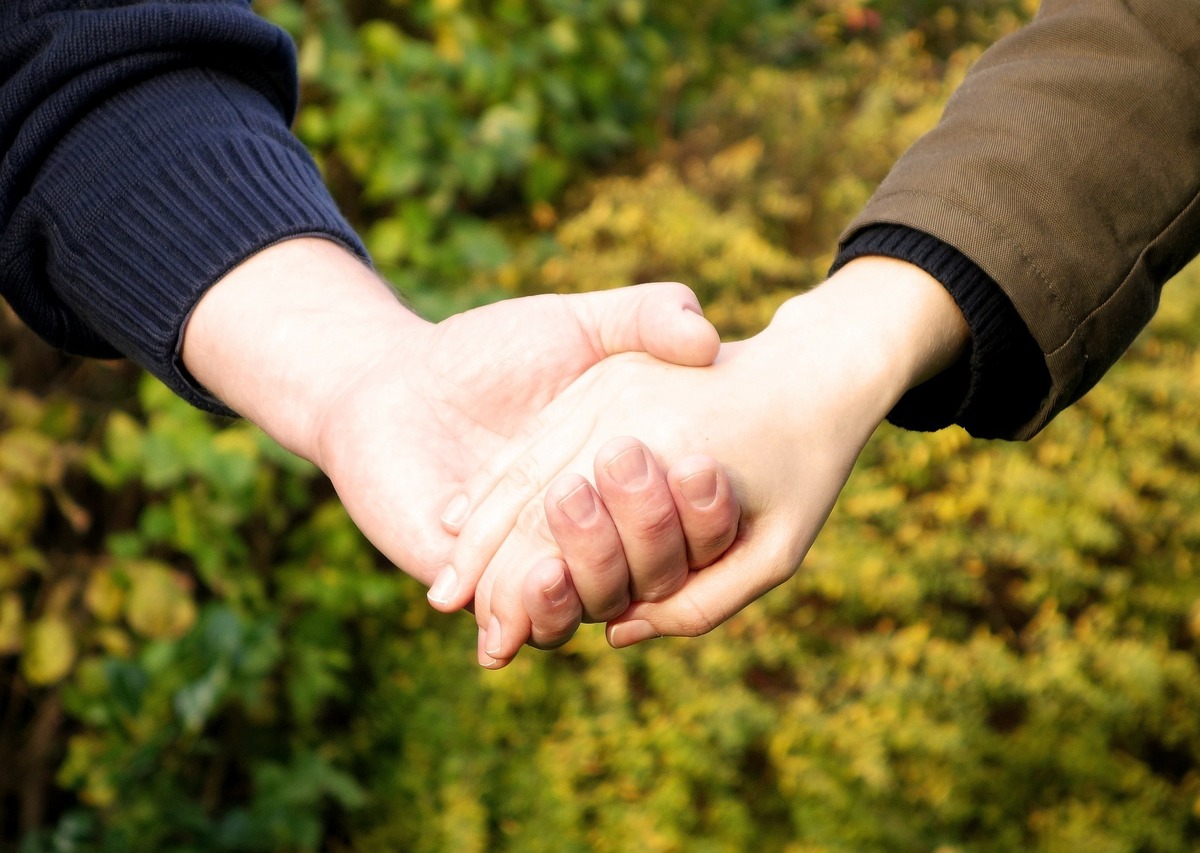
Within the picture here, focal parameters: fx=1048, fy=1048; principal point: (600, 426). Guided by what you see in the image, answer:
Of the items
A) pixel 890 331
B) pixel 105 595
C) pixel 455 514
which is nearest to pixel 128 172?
pixel 455 514

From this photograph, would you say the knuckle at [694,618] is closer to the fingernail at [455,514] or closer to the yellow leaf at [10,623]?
the fingernail at [455,514]

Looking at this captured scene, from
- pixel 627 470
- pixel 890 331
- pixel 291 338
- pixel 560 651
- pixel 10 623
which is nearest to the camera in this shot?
pixel 627 470

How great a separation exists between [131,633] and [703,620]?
165 cm

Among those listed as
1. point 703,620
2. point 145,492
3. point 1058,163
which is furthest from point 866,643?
point 145,492

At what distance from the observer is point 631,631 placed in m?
1.25

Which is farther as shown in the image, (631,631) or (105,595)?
(105,595)

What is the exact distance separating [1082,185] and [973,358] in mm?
226

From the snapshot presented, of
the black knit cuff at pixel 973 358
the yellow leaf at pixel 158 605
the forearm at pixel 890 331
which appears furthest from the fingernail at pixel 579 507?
the yellow leaf at pixel 158 605

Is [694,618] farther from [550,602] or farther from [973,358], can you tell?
[973,358]

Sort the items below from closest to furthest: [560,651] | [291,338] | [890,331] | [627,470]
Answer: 1. [627,470]
2. [890,331]
3. [291,338]
4. [560,651]

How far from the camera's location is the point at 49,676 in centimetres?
213

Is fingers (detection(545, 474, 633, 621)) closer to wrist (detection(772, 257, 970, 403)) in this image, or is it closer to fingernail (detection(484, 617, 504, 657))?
fingernail (detection(484, 617, 504, 657))

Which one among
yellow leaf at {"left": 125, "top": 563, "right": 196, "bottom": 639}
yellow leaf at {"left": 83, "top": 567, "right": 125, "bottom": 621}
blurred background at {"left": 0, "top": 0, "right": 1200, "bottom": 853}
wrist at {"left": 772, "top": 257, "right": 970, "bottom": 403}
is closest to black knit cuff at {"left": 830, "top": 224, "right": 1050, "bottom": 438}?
Answer: wrist at {"left": 772, "top": 257, "right": 970, "bottom": 403}

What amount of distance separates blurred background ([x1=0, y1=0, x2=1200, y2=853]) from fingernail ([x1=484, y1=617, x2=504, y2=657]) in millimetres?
1048
